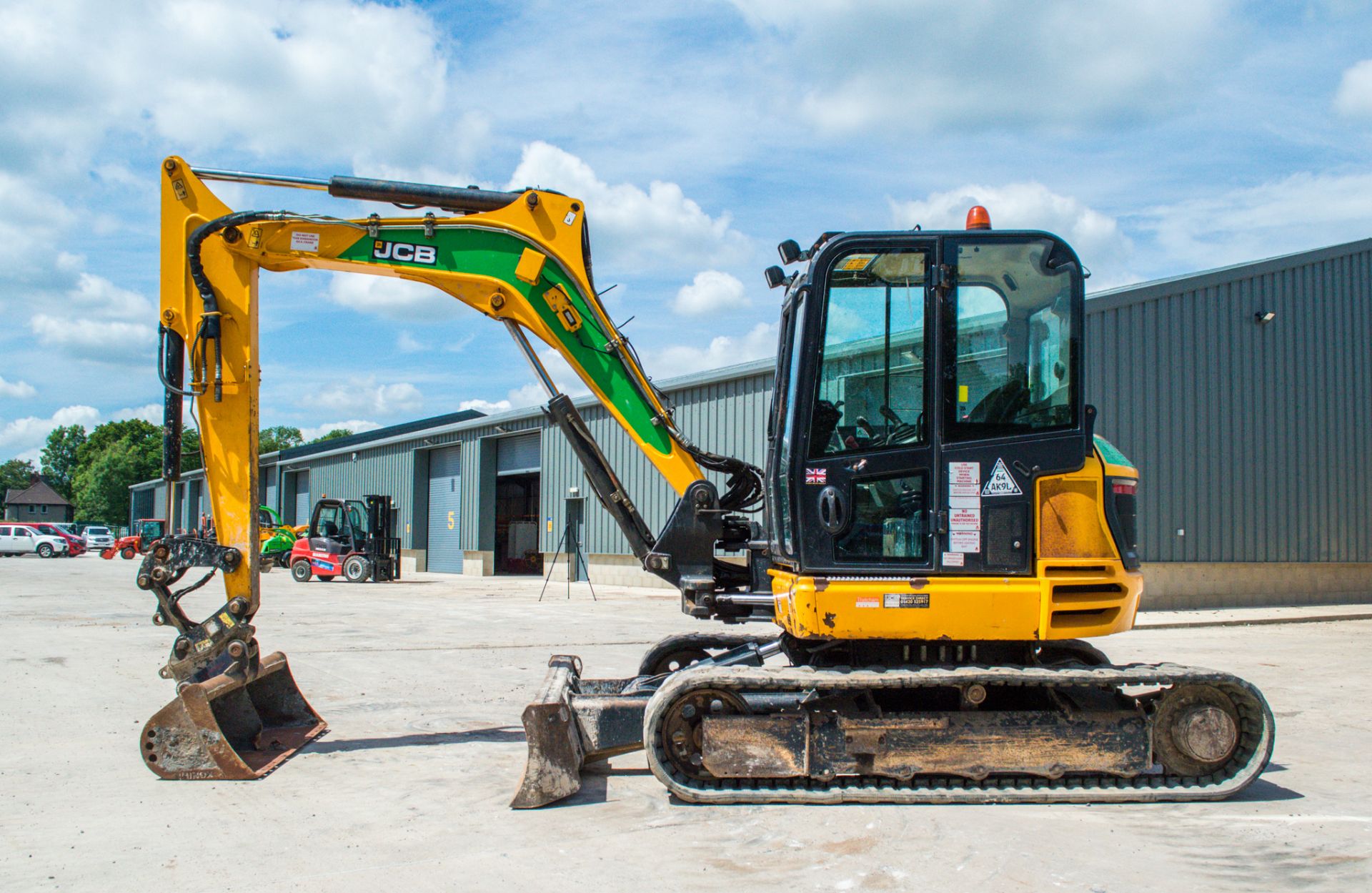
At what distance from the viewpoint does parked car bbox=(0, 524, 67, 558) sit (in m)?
50.8

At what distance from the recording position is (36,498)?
107562mm

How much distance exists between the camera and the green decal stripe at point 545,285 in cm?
716

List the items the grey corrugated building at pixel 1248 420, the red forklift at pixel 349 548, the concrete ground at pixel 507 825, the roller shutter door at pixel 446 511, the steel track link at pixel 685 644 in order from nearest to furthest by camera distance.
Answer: the concrete ground at pixel 507 825 < the steel track link at pixel 685 644 < the grey corrugated building at pixel 1248 420 < the red forklift at pixel 349 548 < the roller shutter door at pixel 446 511

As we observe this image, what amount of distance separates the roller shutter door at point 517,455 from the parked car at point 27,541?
28.6 metres

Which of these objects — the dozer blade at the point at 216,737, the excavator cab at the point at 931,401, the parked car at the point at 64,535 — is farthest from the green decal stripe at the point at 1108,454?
the parked car at the point at 64,535

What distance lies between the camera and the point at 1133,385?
63.6ft

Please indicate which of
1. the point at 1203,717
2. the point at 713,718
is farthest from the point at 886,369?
the point at 1203,717

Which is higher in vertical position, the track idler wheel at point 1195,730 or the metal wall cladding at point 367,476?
Answer: the metal wall cladding at point 367,476

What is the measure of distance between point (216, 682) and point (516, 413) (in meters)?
28.8

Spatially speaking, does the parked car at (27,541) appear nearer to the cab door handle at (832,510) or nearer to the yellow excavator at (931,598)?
the yellow excavator at (931,598)

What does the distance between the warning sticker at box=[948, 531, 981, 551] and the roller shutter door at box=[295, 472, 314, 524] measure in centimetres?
5300

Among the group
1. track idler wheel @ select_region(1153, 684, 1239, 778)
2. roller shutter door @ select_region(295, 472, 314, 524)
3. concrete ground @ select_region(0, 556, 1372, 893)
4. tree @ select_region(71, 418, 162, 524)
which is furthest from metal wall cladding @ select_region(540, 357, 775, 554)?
tree @ select_region(71, 418, 162, 524)

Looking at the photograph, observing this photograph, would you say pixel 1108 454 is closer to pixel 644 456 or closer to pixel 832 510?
pixel 832 510

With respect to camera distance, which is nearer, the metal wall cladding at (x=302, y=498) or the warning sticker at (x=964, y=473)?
the warning sticker at (x=964, y=473)
